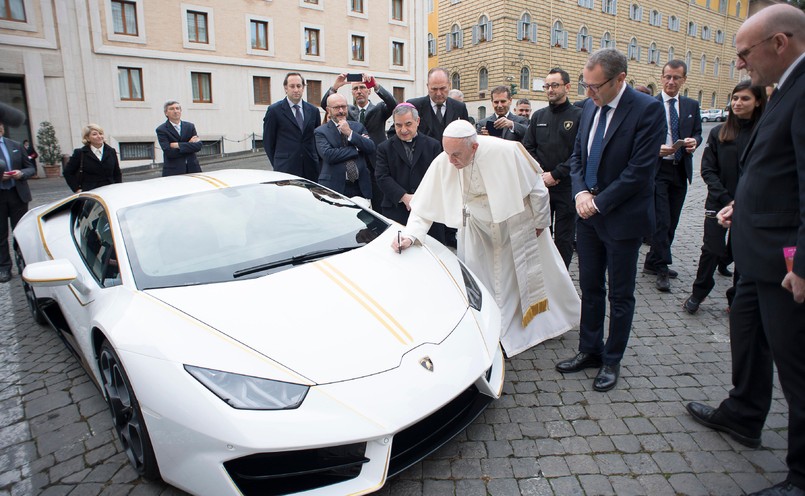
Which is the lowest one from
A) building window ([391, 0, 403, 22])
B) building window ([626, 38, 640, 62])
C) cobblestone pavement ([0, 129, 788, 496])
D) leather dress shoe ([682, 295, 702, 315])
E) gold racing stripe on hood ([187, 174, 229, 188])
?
cobblestone pavement ([0, 129, 788, 496])

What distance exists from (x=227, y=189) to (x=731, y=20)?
76366 mm

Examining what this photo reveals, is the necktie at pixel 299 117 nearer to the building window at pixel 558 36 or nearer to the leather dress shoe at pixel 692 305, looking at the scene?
the leather dress shoe at pixel 692 305

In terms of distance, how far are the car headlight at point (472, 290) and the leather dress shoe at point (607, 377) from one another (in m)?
0.92

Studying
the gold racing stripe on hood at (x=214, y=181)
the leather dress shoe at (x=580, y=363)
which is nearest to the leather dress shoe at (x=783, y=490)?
the leather dress shoe at (x=580, y=363)

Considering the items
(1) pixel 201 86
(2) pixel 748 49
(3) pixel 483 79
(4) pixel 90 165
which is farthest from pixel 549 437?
(3) pixel 483 79

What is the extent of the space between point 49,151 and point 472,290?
69.6ft

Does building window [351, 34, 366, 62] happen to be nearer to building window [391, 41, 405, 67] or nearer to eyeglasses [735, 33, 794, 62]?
building window [391, 41, 405, 67]

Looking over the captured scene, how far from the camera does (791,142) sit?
2.00 metres

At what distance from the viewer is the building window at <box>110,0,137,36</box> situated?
876 inches

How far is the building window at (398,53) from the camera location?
31242 mm

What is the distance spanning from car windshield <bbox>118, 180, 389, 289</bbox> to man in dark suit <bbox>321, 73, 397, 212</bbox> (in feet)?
8.58

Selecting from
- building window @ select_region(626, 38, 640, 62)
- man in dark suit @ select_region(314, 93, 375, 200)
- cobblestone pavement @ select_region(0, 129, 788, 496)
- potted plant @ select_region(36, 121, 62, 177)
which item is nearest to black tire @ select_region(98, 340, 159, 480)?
cobblestone pavement @ select_region(0, 129, 788, 496)

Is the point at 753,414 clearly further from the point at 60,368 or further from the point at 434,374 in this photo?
the point at 60,368

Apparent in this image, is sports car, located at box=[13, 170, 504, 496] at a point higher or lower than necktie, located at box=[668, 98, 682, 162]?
lower
